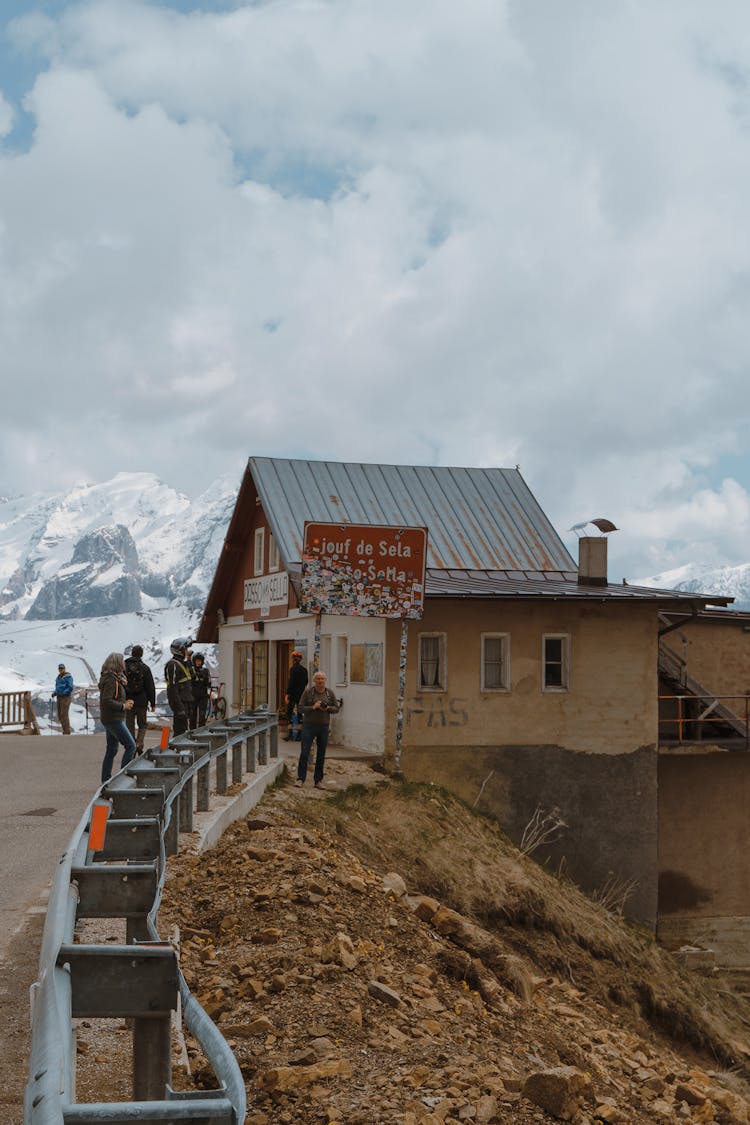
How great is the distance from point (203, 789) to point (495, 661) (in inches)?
496

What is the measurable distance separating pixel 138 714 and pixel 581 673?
915cm

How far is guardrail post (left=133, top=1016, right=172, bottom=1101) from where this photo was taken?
12.8 ft

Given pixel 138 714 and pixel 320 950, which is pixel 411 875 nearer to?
pixel 138 714

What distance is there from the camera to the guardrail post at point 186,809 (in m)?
11.5

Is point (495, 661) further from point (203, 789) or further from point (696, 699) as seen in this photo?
point (203, 789)

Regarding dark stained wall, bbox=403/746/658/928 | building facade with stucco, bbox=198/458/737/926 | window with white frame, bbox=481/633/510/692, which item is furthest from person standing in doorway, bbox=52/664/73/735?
window with white frame, bbox=481/633/510/692

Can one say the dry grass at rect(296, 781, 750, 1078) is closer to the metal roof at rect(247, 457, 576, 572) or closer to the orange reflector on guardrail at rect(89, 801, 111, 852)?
A: the orange reflector on guardrail at rect(89, 801, 111, 852)

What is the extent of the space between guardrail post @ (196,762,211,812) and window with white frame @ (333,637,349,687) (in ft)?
45.3

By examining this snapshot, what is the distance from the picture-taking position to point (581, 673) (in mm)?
25016

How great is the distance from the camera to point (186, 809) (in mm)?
11602

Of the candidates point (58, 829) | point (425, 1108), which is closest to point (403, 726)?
point (58, 829)

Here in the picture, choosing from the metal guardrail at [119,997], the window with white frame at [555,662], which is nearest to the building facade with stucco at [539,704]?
the window with white frame at [555,662]

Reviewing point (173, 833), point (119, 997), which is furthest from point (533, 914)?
point (119, 997)

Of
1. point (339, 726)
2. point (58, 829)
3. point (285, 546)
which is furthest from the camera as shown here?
point (285, 546)
